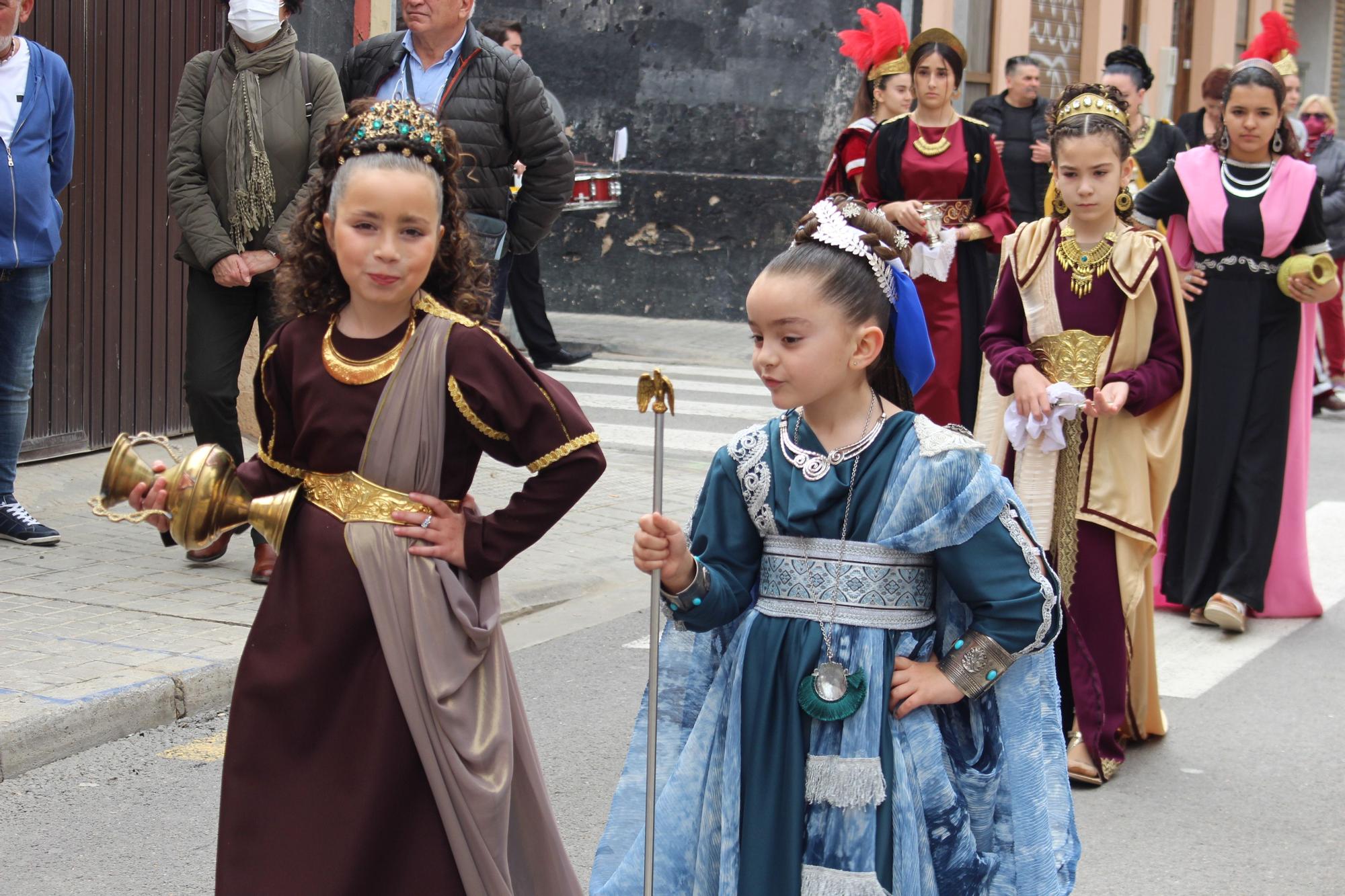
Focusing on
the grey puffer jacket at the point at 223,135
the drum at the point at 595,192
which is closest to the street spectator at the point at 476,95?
the grey puffer jacket at the point at 223,135

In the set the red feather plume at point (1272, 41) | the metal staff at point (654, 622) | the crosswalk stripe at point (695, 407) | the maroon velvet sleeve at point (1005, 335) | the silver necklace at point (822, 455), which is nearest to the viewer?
the metal staff at point (654, 622)

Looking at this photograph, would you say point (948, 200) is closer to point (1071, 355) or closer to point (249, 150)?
point (1071, 355)

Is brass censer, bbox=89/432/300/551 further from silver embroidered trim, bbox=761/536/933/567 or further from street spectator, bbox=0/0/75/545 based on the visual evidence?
street spectator, bbox=0/0/75/545

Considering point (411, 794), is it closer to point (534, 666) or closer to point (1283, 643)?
point (534, 666)

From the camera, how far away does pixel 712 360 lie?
49.1ft

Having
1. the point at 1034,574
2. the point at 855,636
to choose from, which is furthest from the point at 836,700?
the point at 1034,574

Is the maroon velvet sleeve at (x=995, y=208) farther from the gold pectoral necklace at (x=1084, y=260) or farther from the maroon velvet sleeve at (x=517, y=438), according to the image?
the maroon velvet sleeve at (x=517, y=438)

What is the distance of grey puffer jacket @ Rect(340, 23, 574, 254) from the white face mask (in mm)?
697

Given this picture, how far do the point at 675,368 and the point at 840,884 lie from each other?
11.5m

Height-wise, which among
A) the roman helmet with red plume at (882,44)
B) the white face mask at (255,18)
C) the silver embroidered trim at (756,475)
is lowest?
the silver embroidered trim at (756,475)

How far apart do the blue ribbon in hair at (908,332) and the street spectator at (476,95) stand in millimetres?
4093

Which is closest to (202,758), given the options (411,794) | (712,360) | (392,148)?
(411,794)

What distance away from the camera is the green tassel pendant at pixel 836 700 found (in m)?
2.94

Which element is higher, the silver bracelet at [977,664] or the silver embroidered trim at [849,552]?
the silver embroidered trim at [849,552]
